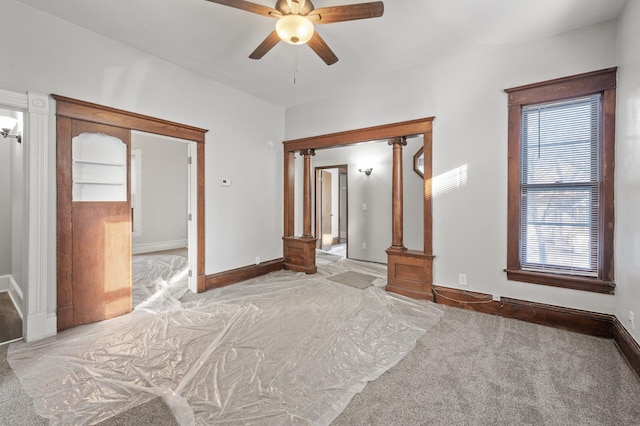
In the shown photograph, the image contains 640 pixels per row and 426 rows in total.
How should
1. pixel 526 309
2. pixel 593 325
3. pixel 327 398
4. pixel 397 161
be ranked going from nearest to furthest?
pixel 327 398, pixel 593 325, pixel 526 309, pixel 397 161

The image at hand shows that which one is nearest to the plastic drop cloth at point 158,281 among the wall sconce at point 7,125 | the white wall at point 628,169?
the wall sconce at point 7,125

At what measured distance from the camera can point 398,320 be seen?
9.48ft

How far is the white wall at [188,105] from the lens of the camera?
2443 millimetres

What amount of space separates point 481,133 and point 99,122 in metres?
4.11

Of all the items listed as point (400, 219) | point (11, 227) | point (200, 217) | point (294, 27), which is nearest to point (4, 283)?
point (11, 227)

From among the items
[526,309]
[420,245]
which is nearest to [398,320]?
[526,309]

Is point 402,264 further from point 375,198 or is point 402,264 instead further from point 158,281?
point 158,281

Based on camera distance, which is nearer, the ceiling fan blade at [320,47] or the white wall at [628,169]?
the white wall at [628,169]

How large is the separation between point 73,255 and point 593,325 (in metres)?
4.98

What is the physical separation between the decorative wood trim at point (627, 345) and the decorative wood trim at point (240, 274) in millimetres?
4134

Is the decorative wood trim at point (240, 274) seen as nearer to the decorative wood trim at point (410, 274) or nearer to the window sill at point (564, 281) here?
the decorative wood trim at point (410, 274)

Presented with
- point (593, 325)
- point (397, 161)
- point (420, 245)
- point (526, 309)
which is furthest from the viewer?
point (420, 245)

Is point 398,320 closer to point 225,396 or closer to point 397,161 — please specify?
point 225,396

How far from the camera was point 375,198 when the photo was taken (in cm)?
572
